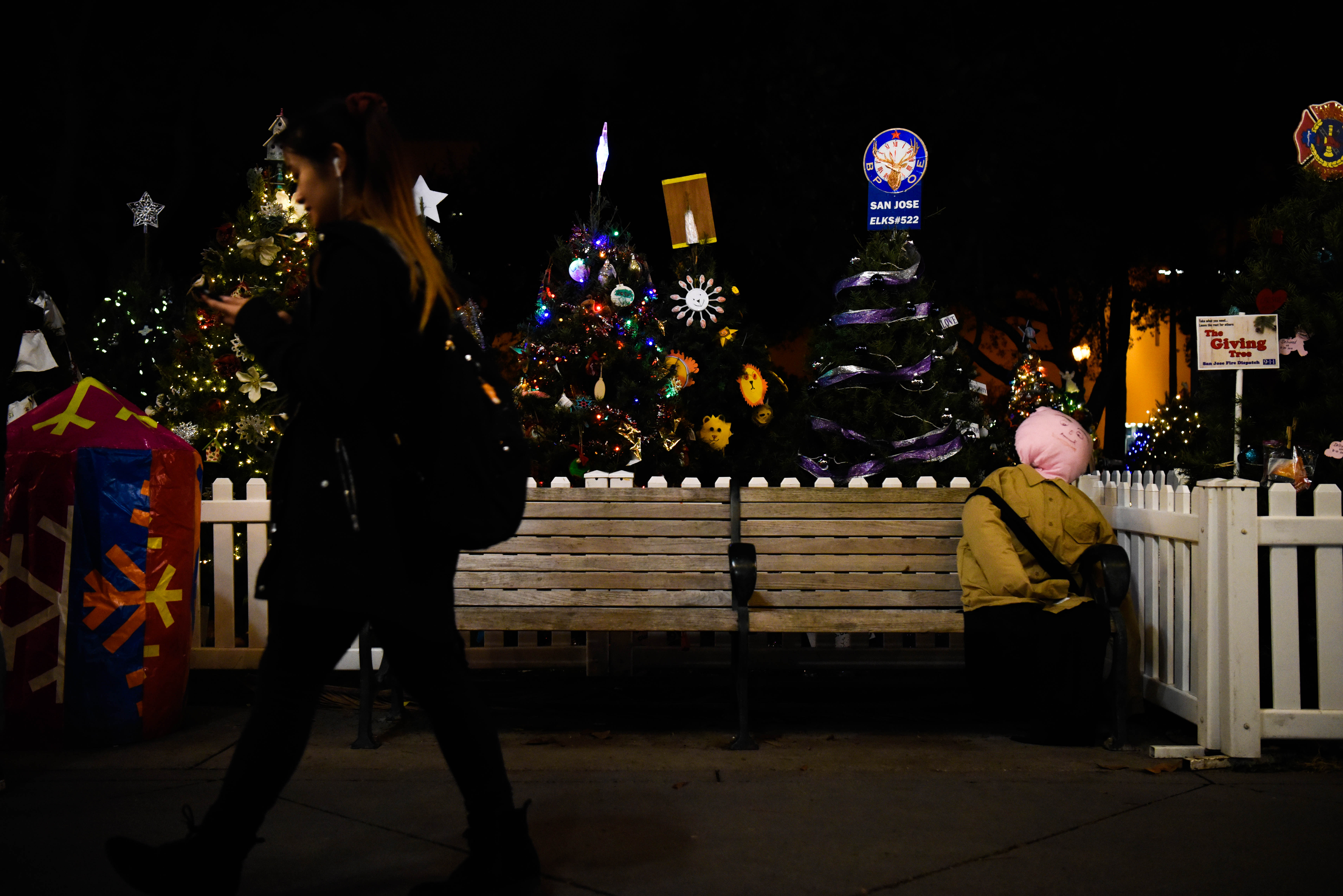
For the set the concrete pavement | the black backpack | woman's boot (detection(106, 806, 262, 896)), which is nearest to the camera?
woman's boot (detection(106, 806, 262, 896))

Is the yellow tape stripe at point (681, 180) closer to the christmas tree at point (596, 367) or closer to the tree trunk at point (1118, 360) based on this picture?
the christmas tree at point (596, 367)

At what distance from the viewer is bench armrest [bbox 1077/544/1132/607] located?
471cm

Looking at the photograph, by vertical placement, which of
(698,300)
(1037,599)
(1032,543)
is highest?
(698,300)

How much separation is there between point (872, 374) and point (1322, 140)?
4.06m

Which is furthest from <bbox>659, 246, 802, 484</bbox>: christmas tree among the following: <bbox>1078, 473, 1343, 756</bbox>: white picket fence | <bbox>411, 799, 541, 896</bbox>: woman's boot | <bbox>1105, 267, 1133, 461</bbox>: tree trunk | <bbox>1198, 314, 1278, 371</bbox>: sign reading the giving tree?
<bbox>1105, 267, 1133, 461</bbox>: tree trunk

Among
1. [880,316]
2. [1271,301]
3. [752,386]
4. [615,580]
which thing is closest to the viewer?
[615,580]

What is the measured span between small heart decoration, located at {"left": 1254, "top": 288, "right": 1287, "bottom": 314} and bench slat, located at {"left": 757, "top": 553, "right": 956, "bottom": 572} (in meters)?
→ 3.23

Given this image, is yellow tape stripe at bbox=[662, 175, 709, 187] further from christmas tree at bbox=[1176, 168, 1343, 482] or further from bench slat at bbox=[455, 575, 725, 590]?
bench slat at bbox=[455, 575, 725, 590]

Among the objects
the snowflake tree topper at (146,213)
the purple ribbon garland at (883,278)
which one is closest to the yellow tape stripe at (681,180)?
the purple ribbon garland at (883,278)

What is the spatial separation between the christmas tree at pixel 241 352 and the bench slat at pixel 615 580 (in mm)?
3199

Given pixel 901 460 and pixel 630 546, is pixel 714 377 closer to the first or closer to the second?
pixel 901 460

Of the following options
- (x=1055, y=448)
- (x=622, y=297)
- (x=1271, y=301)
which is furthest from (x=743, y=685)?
(x=622, y=297)

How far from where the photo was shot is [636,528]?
5.25m

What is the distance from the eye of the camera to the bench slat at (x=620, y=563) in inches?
205
